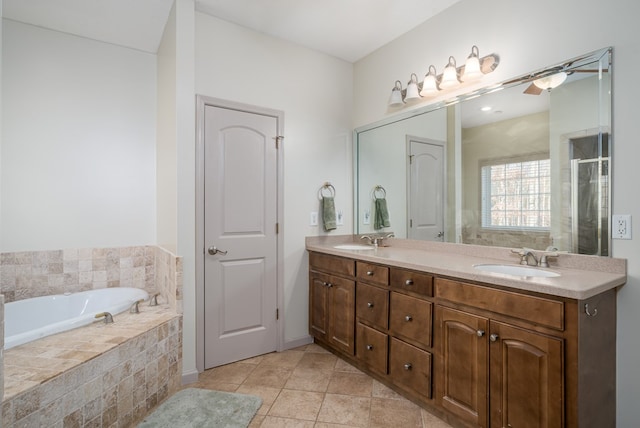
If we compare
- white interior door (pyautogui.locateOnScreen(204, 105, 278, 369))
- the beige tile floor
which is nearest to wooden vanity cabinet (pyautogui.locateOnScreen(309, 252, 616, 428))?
the beige tile floor

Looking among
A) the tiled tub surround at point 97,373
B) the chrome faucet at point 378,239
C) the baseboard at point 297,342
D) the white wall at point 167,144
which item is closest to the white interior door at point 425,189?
the chrome faucet at point 378,239

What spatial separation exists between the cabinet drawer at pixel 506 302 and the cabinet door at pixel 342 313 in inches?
31.8

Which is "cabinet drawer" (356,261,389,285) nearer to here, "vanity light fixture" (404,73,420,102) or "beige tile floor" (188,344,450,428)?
"beige tile floor" (188,344,450,428)

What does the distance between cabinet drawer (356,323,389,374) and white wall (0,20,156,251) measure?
80.4 inches

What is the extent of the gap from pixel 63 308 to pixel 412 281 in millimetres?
2585

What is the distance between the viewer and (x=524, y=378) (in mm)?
1438

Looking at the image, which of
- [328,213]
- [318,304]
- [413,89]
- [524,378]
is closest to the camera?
[524,378]

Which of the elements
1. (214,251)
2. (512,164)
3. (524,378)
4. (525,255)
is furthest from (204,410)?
(512,164)

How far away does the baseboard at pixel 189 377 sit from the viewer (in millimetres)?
2275

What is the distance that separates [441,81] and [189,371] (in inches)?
110

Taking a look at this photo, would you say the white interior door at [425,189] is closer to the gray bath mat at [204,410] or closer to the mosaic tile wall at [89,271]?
the gray bath mat at [204,410]

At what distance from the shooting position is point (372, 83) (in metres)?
3.09

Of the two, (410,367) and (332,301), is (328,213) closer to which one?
(332,301)

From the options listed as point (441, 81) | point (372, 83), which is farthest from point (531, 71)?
point (372, 83)
